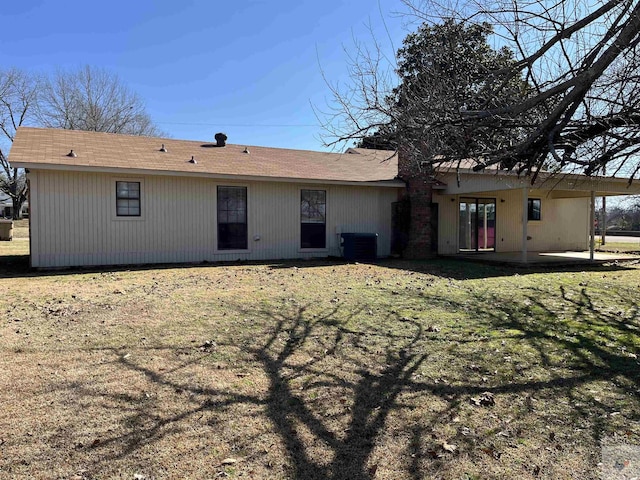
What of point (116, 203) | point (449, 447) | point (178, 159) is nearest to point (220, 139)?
point (178, 159)

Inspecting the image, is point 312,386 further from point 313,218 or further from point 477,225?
point 477,225

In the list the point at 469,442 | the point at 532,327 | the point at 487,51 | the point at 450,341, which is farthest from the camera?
the point at 487,51

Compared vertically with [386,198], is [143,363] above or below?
below

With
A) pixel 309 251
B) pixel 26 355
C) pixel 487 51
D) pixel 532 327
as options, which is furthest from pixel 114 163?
pixel 532 327

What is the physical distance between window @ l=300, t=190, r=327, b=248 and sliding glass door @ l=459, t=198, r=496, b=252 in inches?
219

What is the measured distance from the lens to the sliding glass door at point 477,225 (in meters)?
16.5

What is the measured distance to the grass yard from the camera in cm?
271

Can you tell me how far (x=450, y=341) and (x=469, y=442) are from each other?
2.26m

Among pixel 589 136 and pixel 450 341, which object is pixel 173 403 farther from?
pixel 589 136

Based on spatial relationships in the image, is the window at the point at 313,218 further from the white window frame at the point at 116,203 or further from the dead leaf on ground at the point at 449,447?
the dead leaf on ground at the point at 449,447

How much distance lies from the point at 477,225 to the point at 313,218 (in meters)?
6.75

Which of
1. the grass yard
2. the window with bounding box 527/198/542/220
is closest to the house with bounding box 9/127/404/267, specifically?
the grass yard

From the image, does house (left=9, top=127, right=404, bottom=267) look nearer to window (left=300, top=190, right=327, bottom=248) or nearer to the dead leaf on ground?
window (left=300, top=190, right=327, bottom=248)

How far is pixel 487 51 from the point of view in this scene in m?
6.95
